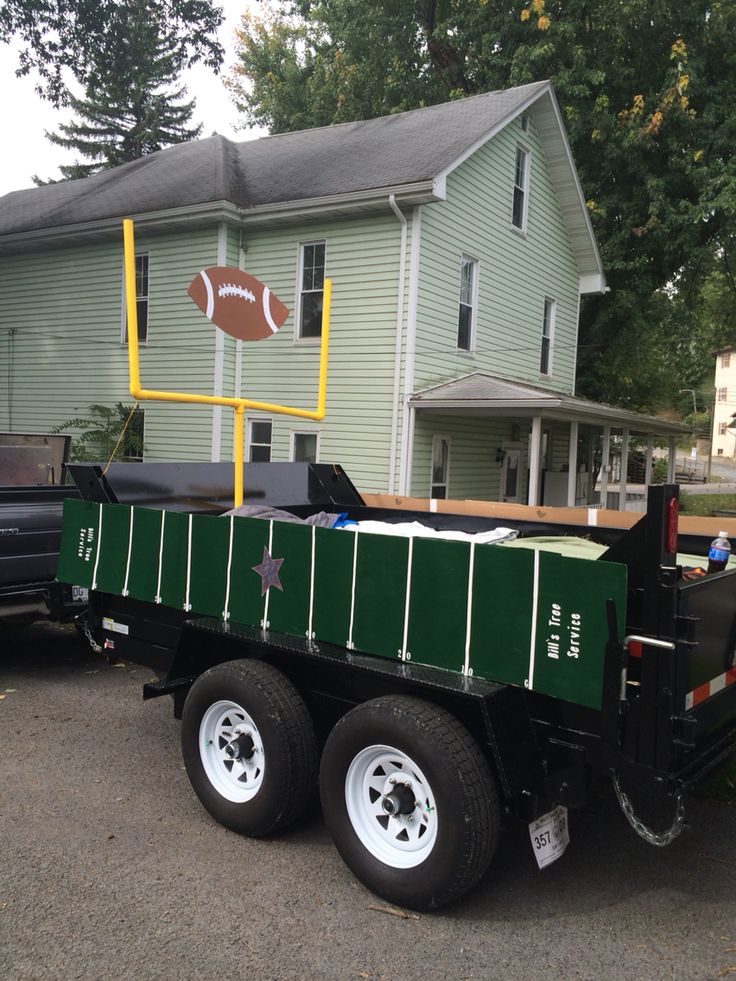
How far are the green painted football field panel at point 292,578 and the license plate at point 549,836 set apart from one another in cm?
129

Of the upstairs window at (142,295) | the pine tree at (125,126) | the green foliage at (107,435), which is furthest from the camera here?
the pine tree at (125,126)

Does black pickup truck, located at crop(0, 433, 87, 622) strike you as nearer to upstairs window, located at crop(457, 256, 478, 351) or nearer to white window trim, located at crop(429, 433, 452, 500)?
white window trim, located at crop(429, 433, 452, 500)

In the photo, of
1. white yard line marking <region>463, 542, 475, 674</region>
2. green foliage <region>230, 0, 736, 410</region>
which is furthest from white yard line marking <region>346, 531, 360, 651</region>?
green foliage <region>230, 0, 736, 410</region>

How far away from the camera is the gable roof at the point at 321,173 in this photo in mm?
13250

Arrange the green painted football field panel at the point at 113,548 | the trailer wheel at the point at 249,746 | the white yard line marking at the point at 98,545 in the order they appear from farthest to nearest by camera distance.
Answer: the white yard line marking at the point at 98,545 → the green painted football field panel at the point at 113,548 → the trailer wheel at the point at 249,746

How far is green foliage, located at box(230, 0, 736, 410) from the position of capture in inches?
731

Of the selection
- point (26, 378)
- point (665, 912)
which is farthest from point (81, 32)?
point (665, 912)

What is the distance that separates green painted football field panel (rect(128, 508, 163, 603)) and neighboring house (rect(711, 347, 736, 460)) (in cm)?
6746

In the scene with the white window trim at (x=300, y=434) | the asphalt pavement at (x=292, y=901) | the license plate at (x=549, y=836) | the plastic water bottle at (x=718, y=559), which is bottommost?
the asphalt pavement at (x=292, y=901)

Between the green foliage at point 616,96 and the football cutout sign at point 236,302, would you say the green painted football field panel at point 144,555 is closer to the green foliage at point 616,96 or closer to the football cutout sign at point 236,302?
the football cutout sign at point 236,302

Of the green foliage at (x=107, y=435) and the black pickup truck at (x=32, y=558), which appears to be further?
the green foliage at (x=107, y=435)

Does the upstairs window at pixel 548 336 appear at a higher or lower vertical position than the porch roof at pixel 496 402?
higher

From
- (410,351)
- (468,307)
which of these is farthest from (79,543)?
(468,307)

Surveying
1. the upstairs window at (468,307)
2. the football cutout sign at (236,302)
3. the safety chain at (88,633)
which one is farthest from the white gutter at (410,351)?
the safety chain at (88,633)
